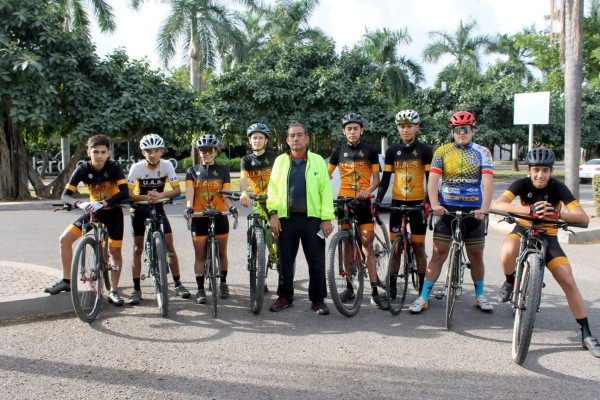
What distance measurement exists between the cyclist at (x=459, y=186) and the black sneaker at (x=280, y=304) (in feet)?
4.20

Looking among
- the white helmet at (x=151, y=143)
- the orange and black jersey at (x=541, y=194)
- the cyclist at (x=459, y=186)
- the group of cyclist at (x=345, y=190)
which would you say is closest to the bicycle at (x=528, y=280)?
the orange and black jersey at (x=541, y=194)

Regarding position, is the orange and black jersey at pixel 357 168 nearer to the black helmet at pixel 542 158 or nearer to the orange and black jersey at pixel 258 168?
the orange and black jersey at pixel 258 168

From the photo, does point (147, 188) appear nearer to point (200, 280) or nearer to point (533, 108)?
point (200, 280)

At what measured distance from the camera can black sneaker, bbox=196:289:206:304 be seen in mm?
6066

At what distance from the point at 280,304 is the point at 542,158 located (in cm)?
293

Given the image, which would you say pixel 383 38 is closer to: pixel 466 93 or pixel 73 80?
pixel 466 93

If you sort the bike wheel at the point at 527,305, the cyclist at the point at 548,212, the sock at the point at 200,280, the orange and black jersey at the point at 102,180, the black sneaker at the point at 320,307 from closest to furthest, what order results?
the bike wheel at the point at 527,305 < the cyclist at the point at 548,212 < the black sneaker at the point at 320,307 < the orange and black jersey at the point at 102,180 < the sock at the point at 200,280

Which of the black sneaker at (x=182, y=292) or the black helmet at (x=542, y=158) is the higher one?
the black helmet at (x=542, y=158)

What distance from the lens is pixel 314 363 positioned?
434cm

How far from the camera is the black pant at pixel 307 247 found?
18.8 ft

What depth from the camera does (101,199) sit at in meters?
6.06

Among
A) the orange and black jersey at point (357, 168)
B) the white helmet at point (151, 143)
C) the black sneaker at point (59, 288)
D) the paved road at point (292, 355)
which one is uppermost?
the white helmet at point (151, 143)

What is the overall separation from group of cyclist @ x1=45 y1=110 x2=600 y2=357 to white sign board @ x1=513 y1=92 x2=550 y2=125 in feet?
30.7

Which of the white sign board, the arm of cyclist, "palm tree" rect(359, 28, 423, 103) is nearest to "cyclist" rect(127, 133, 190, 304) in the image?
the arm of cyclist
